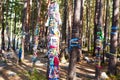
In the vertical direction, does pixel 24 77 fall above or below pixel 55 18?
below

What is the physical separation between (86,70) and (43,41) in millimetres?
22773

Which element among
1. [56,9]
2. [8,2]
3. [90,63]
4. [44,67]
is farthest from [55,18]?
[8,2]

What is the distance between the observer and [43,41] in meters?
40.3

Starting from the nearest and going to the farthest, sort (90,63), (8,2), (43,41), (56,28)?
(56,28)
(90,63)
(8,2)
(43,41)

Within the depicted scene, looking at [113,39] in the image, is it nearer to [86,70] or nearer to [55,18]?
[86,70]

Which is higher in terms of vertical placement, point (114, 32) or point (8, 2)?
point (8, 2)

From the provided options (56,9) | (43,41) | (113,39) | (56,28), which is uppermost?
(56,9)

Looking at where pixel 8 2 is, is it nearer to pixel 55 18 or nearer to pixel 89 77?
pixel 89 77

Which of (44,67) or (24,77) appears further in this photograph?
(44,67)

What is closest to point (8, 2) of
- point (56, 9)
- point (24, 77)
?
point (24, 77)

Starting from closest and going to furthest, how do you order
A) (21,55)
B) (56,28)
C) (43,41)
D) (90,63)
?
(56,28) < (21,55) < (90,63) < (43,41)

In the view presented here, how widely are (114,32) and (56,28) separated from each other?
776 cm

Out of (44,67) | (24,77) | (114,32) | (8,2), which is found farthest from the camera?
(8,2)

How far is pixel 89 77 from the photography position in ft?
51.4
